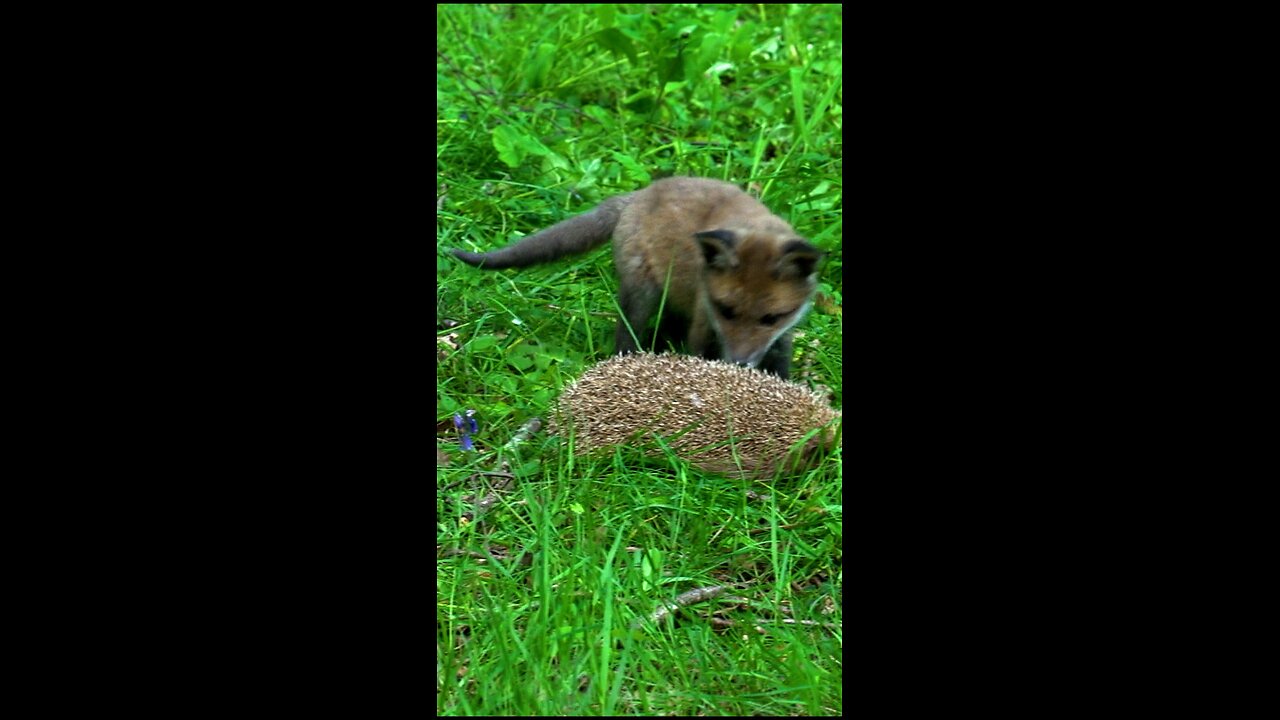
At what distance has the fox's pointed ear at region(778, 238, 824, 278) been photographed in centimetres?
496

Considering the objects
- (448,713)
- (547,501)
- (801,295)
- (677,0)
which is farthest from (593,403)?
(677,0)

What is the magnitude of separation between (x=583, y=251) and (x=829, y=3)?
385cm

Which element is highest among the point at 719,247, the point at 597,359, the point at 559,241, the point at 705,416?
the point at 719,247

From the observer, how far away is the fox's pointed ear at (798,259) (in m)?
4.96

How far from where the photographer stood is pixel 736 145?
6.84 metres

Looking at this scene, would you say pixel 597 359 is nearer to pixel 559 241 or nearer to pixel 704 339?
pixel 704 339

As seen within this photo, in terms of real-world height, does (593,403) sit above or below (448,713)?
below

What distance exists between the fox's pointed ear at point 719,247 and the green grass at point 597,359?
0.62 meters

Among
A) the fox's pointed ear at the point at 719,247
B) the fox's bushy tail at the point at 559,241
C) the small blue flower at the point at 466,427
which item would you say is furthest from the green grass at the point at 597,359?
the fox's pointed ear at the point at 719,247

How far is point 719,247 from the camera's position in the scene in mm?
5074

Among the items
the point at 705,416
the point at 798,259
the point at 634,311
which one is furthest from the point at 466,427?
the point at 798,259

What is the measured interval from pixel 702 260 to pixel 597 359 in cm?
62

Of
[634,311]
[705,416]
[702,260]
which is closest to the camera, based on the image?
[705,416]

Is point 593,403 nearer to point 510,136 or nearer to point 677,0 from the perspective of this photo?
point 510,136
